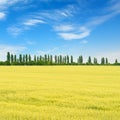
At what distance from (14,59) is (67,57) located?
3181cm

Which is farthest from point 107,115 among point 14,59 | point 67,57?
point 67,57

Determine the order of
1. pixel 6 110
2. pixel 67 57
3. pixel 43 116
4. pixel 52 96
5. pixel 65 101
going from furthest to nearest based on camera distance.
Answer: pixel 67 57, pixel 52 96, pixel 65 101, pixel 6 110, pixel 43 116

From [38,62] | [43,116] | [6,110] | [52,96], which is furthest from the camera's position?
[38,62]

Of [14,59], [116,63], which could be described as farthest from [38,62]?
[116,63]

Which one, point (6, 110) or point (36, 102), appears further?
point (36, 102)

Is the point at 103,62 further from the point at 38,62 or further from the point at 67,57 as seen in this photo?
the point at 38,62

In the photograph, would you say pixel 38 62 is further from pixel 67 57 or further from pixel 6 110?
pixel 6 110

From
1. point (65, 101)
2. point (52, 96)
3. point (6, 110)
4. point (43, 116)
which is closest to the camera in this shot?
point (43, 116)

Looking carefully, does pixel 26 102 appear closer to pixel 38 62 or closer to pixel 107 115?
pixel 107 115

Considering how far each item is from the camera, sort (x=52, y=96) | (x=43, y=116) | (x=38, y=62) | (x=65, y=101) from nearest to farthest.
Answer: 1. (x=43, y=116)
2. (x=65, y=101)
3. (x=52, y=96)
4. (x=38, y=62)

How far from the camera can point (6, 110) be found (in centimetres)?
1412

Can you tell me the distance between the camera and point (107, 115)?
13.1 metres

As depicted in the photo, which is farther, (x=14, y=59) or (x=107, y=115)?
(x=14, y=59)

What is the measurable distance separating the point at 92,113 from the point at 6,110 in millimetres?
3874
